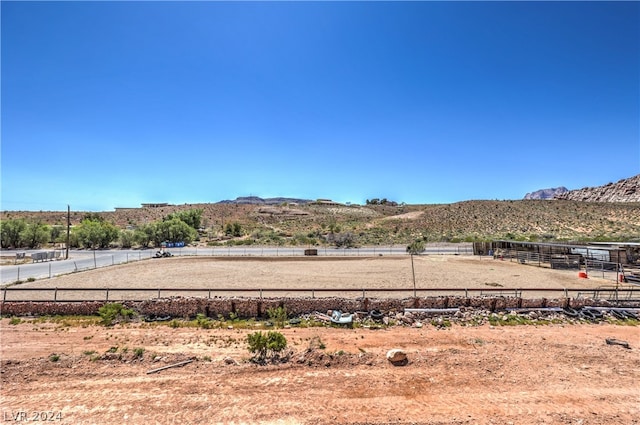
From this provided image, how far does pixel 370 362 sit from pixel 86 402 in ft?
25.2

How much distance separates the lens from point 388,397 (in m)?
8.80

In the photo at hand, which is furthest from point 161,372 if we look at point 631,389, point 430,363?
point 631,389

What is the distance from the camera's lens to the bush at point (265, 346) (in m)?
10.9

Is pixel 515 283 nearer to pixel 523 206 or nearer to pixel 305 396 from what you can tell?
pixel 305 396

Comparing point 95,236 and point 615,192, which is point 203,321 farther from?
point 615,192

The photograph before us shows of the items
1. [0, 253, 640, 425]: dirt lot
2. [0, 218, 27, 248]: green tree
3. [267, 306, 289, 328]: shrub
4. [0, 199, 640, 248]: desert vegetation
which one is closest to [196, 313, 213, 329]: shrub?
[0, 253, 640, 425]: dirt lot

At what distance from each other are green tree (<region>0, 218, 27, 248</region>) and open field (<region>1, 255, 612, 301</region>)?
34.7 metres

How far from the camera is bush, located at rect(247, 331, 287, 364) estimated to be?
10.9 m

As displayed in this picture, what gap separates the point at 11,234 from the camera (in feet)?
174

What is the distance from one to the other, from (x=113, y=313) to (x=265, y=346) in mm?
8244

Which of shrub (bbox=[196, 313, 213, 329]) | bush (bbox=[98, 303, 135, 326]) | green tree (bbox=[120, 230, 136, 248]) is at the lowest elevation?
shrub (bbox=[196, 313, 213, 329])

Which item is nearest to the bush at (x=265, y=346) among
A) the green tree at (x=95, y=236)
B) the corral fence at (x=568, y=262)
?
the corral fence at (x=568, y=262)

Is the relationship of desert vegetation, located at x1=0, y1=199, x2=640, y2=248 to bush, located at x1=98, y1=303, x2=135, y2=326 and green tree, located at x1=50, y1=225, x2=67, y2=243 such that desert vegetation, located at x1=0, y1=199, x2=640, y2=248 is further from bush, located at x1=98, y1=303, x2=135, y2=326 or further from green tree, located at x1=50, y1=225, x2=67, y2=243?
bush, located at x1=98, y1=303, x2=135, y2=326

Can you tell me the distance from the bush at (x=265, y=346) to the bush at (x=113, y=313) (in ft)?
24.7
